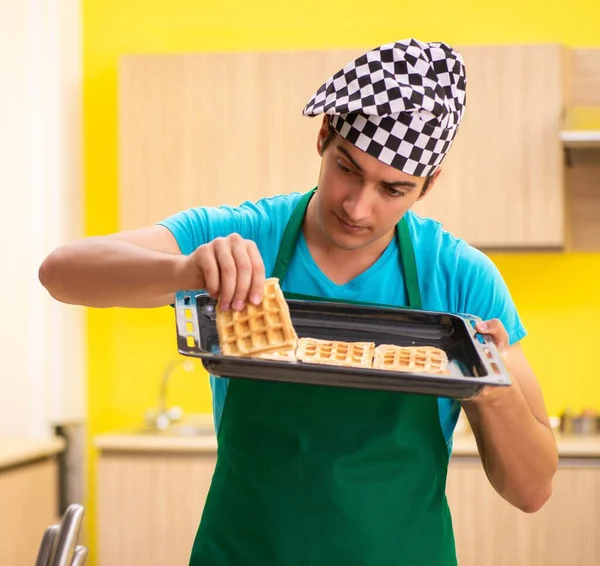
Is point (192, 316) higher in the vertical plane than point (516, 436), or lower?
higher

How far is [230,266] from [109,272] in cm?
23

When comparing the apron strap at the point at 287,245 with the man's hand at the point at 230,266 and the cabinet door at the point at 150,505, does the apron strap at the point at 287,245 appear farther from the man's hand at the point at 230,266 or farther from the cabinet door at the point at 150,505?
the cabinet door at the point at 150,505

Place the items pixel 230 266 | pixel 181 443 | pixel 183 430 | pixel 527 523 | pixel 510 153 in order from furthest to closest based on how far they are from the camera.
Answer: pixel 183 430 → pixel 510 153 → pixel 181 443 → pixel 527 523 → pixel 230 266

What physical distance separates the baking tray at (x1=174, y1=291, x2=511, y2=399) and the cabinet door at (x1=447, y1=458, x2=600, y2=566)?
1965 millimetres

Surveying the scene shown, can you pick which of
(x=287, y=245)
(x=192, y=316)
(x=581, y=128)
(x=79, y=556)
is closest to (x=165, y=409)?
(x=581, y=128)

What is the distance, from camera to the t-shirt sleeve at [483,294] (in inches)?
60.9

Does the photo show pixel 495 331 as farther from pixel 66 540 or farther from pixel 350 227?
pixel 66 540

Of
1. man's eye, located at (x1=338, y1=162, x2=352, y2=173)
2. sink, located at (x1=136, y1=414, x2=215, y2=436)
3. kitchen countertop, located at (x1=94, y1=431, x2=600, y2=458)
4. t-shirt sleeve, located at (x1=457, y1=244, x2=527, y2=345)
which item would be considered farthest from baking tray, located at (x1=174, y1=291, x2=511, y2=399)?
sink, located at (x1=136, y1=414, x2=215, y2=436)

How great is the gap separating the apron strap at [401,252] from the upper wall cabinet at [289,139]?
6.59 ft

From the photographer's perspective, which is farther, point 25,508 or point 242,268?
point 25,508

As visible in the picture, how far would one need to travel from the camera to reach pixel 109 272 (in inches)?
55.1

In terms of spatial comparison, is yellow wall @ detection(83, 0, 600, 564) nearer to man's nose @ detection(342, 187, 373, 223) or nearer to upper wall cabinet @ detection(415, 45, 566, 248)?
upper wall cabinet @ detection(415, 45, 566, 248)

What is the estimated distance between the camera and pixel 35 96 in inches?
153

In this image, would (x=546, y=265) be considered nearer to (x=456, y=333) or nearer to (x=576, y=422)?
(x=576, y=422)
